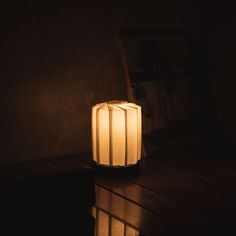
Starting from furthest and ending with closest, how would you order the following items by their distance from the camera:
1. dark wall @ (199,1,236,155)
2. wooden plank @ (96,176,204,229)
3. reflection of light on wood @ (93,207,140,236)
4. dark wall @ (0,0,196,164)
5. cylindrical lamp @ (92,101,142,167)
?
dark wall @ (199,1,236,155) → dark wall @ (0,0,196,164) → cylindrical lamp @ (92,101,142,167) → wooden plank @ (96,176,204,229) → reflection of light on wood @ (93,207,140,236)

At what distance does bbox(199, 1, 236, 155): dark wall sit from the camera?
11.4 ft

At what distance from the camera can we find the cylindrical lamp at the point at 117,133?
2.84m

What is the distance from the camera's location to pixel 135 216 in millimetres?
2238

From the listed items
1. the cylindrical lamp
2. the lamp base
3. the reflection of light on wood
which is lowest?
the reflection of light on wood

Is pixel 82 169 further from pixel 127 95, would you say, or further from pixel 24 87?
pixel 127 95

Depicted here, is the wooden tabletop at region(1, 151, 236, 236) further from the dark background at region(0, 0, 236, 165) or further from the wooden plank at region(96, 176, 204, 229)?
the dark background at region(0, 0, 236, 165)

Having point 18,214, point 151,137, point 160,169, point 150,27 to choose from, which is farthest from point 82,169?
point 150,27

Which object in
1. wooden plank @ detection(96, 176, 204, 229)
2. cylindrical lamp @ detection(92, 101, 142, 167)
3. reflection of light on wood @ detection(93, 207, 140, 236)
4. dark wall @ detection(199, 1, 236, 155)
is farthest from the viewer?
dark wall @ detection(199, 1, 236, 155)

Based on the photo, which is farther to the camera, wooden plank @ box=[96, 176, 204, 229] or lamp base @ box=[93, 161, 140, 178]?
lamp base @ box=[93, 161, 140, 178]

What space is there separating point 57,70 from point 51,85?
0.34ft

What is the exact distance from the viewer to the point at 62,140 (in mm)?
3291

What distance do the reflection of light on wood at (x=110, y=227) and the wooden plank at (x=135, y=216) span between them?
0.02m

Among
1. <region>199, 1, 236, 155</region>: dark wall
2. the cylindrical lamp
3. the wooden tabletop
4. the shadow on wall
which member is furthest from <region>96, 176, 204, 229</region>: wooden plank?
<region>199, 1, 236, 155</region>: dark wall

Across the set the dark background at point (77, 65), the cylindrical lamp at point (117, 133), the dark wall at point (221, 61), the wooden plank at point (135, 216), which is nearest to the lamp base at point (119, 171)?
the cylindrical lamp at point (117, 133)
